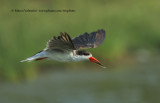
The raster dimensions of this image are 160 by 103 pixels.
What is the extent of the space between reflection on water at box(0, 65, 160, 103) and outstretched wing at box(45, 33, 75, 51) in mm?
5051

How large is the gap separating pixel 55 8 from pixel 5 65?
270 cm

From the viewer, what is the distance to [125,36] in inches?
514

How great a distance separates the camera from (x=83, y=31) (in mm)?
11844

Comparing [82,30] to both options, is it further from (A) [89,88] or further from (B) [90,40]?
(B) [90,40]

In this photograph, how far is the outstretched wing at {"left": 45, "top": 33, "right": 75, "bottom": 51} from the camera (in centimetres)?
587

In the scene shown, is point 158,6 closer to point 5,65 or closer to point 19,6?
point 19,6

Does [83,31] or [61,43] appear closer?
[61,43]

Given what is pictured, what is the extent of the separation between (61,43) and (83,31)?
579 centimetres

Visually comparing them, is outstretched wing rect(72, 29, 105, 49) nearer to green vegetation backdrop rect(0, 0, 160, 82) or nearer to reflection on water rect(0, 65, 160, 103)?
green vegetation backdrop rect(0, 0, 160, 82)

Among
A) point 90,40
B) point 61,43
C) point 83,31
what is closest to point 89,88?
point 83,31

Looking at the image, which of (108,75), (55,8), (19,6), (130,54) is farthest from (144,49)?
(19,6)

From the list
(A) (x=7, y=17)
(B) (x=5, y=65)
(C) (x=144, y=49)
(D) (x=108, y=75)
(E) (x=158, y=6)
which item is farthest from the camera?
(E) (x=158, y=6)

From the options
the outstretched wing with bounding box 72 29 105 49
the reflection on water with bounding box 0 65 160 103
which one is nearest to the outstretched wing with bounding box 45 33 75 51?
the outstretched wing with bounding box 72 29 105 49

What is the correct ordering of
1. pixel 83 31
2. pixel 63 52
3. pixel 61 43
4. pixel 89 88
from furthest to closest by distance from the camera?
pixel 89 88 < pixel 83 31 < pixel 63 52 < pixel 61 43
